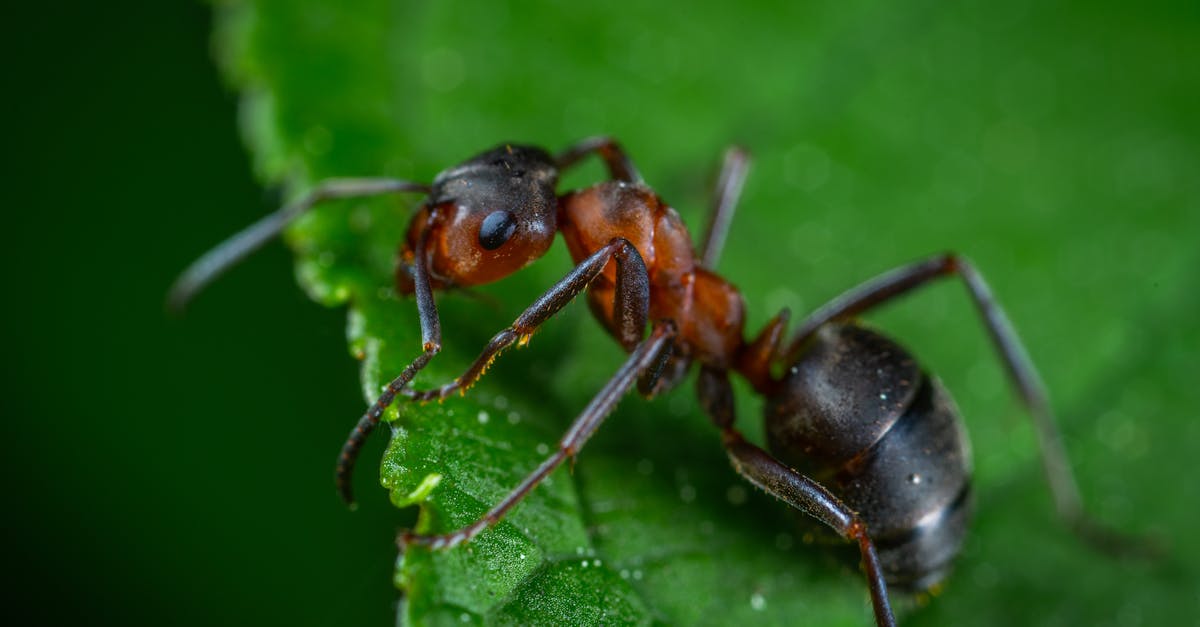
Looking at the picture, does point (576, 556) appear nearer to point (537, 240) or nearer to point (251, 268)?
point (537, 240)

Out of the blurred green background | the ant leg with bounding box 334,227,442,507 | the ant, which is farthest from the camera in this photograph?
the blurred green background

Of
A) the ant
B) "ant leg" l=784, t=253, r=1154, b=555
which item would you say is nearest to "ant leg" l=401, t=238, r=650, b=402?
Result: the ant

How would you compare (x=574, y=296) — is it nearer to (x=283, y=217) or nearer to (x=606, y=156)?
(x=606, y=156)

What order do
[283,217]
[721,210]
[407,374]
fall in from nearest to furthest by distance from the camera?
1. [407,374]
2. [283,217]
3. [721,210]

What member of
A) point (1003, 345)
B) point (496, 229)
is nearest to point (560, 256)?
point (496, 229)

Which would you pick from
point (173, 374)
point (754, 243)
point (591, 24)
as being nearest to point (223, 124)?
point (173, 374)

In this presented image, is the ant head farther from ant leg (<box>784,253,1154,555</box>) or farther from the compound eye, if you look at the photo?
ant leg (<box>784,253,1154,555</box>)
